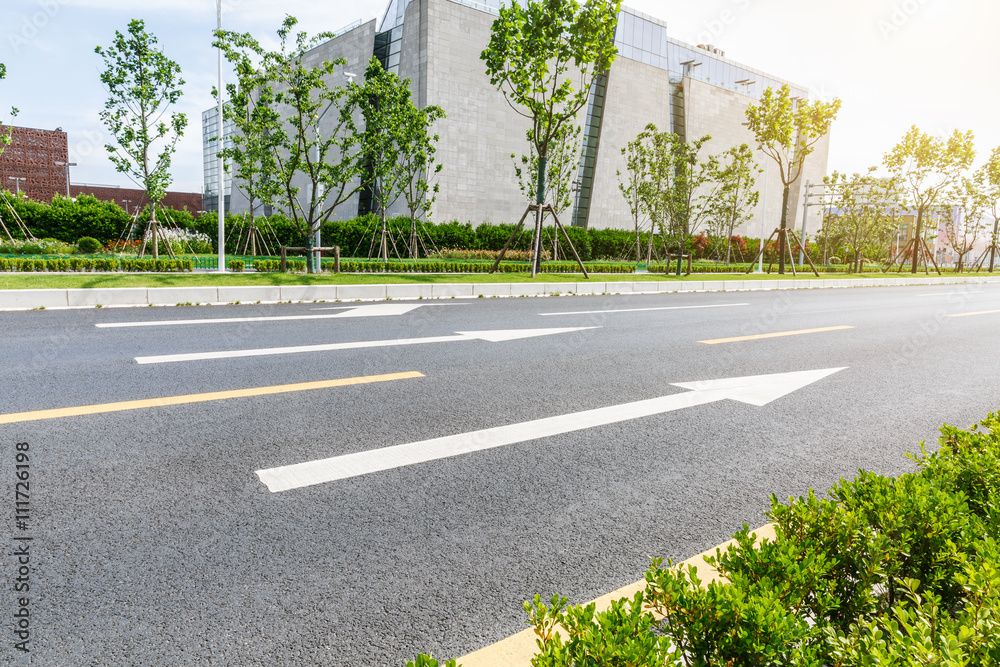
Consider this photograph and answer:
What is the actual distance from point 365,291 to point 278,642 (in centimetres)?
1060

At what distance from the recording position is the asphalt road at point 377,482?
1.87 m

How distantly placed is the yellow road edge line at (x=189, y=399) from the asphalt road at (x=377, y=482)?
0.10 meters

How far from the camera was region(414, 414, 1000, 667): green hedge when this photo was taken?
4.21 feet

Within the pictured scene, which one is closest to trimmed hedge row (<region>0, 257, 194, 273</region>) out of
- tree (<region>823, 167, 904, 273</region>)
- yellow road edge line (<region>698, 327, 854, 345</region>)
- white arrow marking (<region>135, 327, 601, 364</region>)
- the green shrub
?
the green shrub

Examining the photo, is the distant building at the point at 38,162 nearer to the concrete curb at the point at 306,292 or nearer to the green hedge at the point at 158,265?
the green hedge at the point at 158,265

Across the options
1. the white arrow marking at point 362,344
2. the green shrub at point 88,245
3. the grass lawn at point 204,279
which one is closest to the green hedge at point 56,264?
the grass lawn at point 204,279

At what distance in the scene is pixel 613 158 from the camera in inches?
1453

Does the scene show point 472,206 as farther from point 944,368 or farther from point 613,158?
point 944,368

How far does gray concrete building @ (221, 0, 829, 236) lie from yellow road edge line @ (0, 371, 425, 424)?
25953mm

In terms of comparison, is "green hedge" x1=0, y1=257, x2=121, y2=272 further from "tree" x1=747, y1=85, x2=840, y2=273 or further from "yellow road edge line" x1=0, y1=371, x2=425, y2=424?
"tree" x1=747, y1=85, x2=840, y2=273

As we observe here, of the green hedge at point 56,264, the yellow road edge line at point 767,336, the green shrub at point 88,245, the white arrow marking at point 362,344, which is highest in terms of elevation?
the green shrub at point 88,245

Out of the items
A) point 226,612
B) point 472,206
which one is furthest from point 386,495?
point 472,206

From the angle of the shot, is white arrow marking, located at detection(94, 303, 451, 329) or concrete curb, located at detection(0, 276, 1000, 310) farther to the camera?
concrete curb, located at detection(0, 276, 1000, 310)

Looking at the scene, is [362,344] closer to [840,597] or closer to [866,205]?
[840,597]
